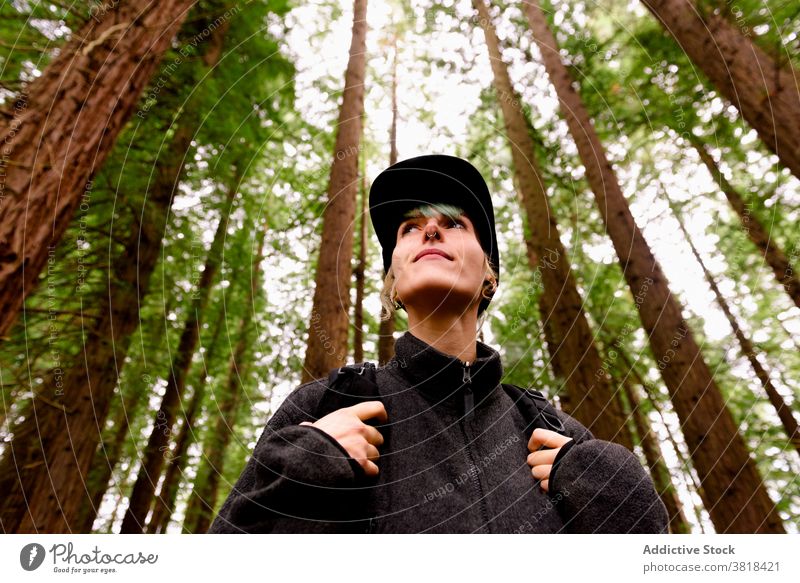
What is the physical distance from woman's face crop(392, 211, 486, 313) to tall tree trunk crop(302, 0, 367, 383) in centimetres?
222

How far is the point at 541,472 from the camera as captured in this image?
68.8 inches

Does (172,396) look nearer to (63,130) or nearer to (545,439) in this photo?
(63,130)

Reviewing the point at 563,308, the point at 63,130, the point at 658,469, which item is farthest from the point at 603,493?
the point at 658,469

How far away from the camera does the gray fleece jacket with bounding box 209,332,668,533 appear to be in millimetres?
1421

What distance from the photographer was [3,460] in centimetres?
549

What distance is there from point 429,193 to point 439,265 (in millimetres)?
600

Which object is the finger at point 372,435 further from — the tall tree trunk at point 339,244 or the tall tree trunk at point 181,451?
the tall tree trunk at point 181,451

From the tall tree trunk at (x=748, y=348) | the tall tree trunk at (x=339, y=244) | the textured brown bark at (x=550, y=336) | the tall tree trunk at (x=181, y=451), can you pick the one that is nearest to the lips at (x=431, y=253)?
the tall tree trunk at (x=339, y=244)

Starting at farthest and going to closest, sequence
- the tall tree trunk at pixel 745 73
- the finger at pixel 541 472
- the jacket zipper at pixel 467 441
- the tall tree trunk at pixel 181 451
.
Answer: the tall tree trunk at pixel 181 451 < the tall tree trunk at pixel 745 73 < the finger at pixel 541 472 < the jacket zipper at pixel 467 441

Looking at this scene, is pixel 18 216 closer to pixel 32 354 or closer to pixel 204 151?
pixel 32 354

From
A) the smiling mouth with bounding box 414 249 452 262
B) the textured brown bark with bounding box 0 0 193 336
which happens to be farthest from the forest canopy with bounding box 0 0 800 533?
the smiling mouth with bounding box 414 249 452 262

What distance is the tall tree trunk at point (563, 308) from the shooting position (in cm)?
539
